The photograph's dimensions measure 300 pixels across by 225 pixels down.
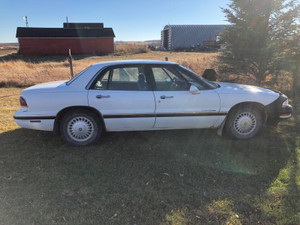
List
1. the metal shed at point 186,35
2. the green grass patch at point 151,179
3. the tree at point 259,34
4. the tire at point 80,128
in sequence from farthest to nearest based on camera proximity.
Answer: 1. the metal shed at point 186,35
2. the tree at point 259,34
3. the tire at point 80,128
4. the green grass patch at point 151,179

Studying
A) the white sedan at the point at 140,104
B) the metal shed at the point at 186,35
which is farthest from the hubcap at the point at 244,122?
the metal shed at the point at 186,35

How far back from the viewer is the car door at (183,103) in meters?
3.85

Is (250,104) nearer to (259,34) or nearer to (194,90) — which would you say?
(194,90)

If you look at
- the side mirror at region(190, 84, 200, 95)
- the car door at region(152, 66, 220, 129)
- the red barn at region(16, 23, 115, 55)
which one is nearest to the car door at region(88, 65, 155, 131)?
the car door at region(152, 66, 220, 129)

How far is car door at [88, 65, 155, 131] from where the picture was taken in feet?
12.3

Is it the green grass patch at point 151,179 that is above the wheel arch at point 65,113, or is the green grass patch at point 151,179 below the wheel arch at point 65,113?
below

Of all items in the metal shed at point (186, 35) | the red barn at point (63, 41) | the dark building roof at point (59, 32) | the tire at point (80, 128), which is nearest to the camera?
the tire at point (80, 128)

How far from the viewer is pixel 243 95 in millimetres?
4000

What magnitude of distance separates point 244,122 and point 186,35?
43900 mm

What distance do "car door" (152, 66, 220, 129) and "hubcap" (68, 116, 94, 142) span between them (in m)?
1.19

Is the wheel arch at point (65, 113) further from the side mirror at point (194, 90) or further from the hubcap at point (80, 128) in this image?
the side mirror at point (194, 90)

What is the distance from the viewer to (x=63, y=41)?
120ft

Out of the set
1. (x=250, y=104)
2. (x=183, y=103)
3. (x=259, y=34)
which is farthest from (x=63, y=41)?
(x=250, y=104)

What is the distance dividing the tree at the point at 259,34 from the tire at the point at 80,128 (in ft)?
22.7
